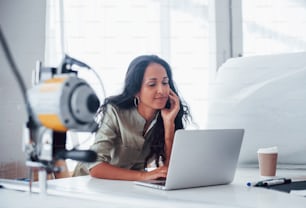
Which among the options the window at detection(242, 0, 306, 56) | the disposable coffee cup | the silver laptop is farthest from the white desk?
the window at detection(242, 0, 306, 56)

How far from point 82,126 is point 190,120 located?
930 millimetres

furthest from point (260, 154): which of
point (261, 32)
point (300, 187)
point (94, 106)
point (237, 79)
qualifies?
point (261, 32)

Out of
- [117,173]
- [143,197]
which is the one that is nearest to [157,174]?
[117,173]

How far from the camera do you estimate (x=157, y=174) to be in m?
1.16

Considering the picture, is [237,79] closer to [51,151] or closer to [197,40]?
[197,40]

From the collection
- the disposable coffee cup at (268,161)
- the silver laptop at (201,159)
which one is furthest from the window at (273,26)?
the silver laptop at (201,159)

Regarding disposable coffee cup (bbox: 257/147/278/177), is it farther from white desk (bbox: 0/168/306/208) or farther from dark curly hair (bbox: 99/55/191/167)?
dark curly hair (bbox: 99/55/191/167)

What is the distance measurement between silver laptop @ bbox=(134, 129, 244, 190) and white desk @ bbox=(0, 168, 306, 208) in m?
0.02

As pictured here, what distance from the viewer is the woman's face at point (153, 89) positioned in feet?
4.59

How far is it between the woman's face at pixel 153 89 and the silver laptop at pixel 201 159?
0.34 metres

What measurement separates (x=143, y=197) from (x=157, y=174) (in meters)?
0.24

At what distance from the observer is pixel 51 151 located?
710 mm

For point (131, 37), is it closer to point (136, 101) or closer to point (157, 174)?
point (136, 101)

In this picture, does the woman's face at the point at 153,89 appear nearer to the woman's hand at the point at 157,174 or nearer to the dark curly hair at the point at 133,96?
the dark curly hair at the point at 133,96
